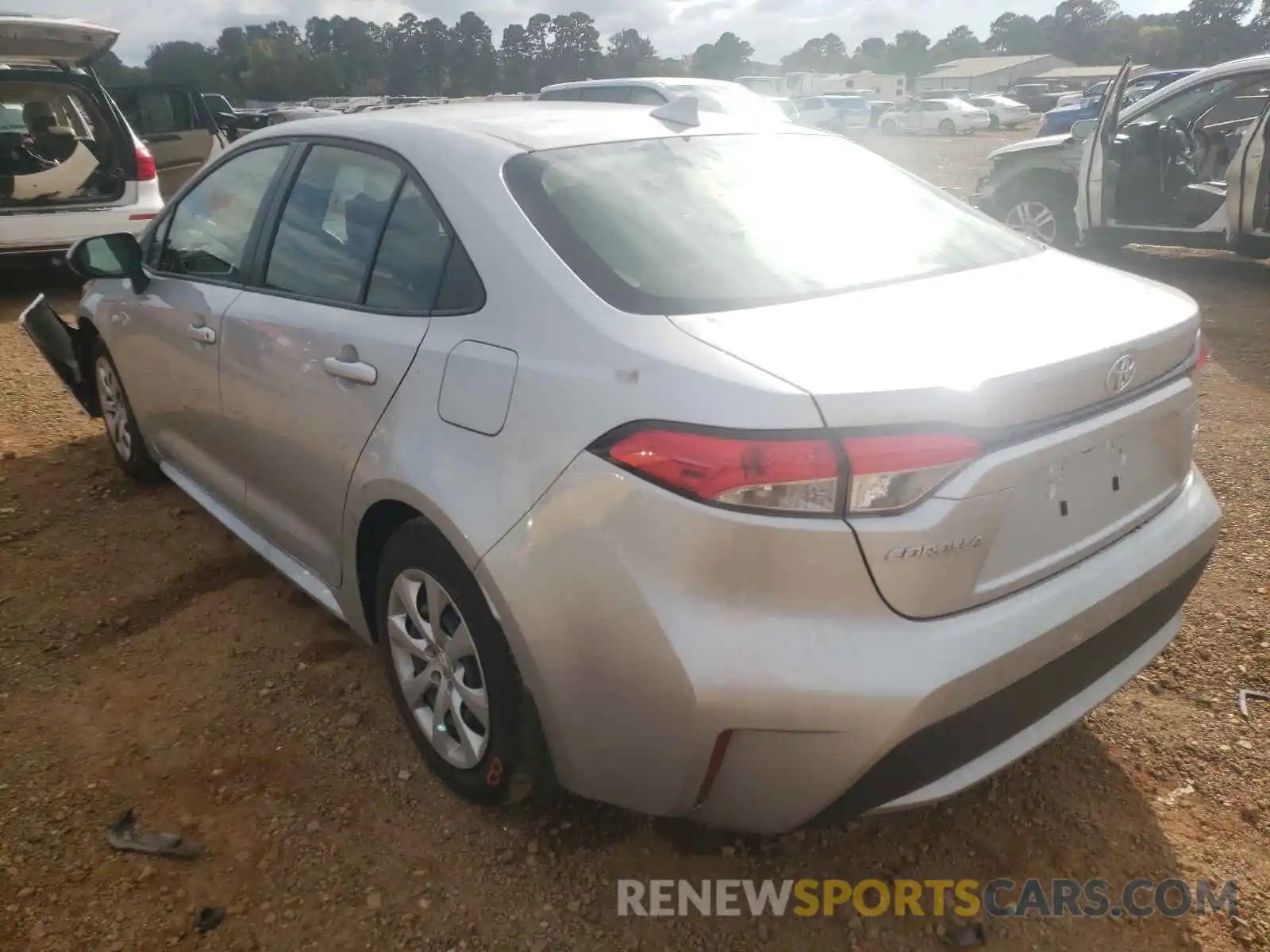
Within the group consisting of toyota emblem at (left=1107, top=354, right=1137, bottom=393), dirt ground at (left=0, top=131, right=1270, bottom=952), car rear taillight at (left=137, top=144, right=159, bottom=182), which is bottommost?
dirt ground at (left=0, top=131, right=1270, bottom=952)

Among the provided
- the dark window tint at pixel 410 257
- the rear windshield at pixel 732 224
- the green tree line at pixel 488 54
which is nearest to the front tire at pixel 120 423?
the dark window tint at pixel 410 257

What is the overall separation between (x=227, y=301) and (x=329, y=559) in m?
0.94

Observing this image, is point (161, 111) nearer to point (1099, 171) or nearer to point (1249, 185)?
point (1099, 171)

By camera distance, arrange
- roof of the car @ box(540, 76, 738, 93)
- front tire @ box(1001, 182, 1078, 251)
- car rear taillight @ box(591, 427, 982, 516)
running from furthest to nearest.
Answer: roof of the car @ box(540, 76, 738, 93) < front tire @ box(1001, 182, 1078, 251) < car rear taillight @ box(591, 427, 982, 516)

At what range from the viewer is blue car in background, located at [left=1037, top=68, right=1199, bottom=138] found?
43.2ft

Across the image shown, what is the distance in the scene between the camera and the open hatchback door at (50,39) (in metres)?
6.07

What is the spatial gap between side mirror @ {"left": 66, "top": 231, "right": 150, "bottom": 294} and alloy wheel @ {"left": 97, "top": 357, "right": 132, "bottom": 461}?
68 cm

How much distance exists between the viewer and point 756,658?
1.65 meters

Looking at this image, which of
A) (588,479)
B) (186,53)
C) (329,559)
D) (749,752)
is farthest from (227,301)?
(186,53)

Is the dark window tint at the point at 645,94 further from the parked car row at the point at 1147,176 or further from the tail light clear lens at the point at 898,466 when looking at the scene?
the tail light clear lens at the point at 898,466

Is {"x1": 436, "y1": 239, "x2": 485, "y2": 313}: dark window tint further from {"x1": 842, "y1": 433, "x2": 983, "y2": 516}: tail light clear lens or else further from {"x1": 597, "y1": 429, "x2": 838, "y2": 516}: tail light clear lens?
{"x1": 842, "y1": 433, "x2": 983, "y2": 516}: tail light clear lens

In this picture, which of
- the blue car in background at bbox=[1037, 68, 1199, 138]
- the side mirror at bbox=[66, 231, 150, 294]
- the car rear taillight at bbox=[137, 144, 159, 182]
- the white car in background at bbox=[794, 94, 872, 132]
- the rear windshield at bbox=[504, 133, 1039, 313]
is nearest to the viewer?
the rear windshield at bbox=[504, 133, 1039, 313]

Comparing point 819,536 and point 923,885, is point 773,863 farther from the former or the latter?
point 819,536

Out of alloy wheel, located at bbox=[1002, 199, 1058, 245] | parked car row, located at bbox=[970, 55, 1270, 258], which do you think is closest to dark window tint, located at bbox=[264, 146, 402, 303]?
parked car row, located at bbox=[970, 55, 1270, 258]
